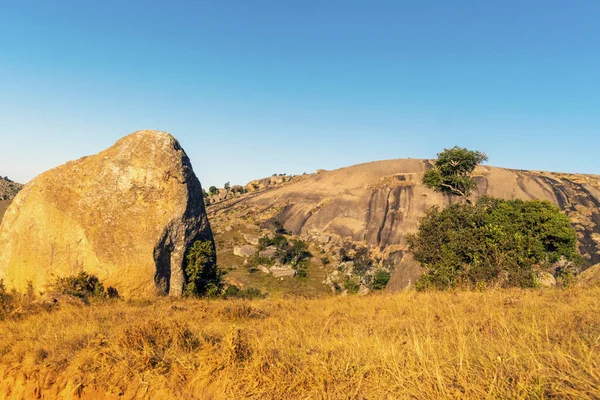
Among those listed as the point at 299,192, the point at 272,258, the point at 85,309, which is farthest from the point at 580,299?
the point at 299,192

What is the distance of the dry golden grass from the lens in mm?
3352

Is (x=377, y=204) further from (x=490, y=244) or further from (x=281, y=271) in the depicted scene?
(x=490, y=244)

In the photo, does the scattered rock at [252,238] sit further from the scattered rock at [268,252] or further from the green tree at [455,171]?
the green tree at [455,171]

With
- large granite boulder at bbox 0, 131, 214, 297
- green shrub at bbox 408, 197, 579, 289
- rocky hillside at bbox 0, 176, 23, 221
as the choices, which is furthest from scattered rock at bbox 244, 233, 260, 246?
rocky hillside at bbox 0, 176, 23, 221

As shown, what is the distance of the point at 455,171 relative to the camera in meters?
31.9

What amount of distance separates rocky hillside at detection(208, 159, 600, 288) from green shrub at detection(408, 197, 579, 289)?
37411mm

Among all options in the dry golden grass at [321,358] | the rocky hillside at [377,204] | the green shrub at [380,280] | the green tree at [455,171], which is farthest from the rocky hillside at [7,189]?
the dry golden grass at [321,358]

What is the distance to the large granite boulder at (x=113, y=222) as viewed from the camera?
529 inches

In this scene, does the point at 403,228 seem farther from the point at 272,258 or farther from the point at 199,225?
the point at 199,225

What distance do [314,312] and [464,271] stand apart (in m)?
11.3

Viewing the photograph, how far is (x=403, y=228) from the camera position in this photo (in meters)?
70.1

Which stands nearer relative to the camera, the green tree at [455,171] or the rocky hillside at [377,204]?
the green tree at [455,171]

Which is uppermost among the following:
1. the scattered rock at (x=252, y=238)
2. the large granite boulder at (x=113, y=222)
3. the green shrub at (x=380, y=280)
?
the large granite boulder at (x=113, y=222)

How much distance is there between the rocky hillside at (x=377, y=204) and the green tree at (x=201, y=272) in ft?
157
